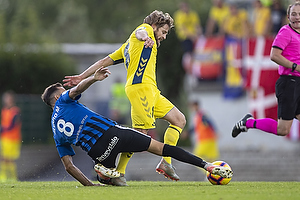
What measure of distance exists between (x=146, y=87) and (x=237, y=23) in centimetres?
1250

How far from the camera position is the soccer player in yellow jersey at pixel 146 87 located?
25.8ft

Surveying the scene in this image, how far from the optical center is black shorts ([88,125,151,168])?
737 cm

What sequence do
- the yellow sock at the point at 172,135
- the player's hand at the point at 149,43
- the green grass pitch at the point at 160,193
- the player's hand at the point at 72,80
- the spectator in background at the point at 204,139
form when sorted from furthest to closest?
the spectator in background at the point at 204,139, the yellow sock at the point at 172,135, the player's hand at the point at 72,80, the player's hand at the point at 149,43, the green grass pitch at the point at 160,193

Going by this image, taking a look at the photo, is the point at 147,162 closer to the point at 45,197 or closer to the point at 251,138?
the point at 251,138

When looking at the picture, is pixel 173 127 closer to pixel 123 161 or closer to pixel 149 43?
pixel 123 161

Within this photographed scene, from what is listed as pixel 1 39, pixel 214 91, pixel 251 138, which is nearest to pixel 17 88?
pixel 1 39

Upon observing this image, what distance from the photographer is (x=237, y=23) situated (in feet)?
65.0

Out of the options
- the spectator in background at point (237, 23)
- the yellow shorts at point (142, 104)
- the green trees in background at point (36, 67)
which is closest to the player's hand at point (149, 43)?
the yellow shorts at point (142, 104)

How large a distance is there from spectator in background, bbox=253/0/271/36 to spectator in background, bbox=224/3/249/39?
453mm

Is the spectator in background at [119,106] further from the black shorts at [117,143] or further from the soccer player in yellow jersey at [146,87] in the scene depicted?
the black shorts at [117,143]

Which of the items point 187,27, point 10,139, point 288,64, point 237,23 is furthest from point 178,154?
point 187,27

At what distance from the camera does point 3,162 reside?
17.7 meters

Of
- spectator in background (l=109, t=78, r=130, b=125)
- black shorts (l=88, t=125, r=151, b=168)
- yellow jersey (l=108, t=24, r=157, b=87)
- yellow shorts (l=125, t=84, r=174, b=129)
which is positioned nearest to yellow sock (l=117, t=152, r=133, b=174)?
yellow shorts (l=125, t=84, r=174, b=129)

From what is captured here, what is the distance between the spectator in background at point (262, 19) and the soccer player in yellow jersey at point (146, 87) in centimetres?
1092
